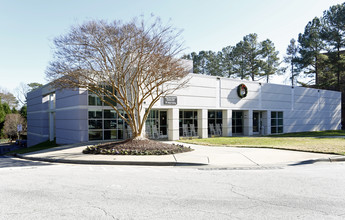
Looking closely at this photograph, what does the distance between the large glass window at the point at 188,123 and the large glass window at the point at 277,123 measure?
9.98 m

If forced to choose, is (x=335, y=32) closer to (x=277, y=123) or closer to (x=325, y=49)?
(x=325, y=49)

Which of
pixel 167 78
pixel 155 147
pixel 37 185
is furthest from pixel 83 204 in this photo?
pixel 167 78

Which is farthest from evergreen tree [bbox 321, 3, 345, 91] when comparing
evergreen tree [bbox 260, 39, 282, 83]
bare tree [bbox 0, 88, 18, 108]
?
bare tree [bbox 0, 88, 18, 108]

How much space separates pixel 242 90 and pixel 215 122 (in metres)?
4.29

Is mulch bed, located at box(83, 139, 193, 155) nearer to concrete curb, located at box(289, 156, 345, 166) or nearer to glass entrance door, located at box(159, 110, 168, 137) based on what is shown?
concrete curb, located at box(289, 156, 345, 166)

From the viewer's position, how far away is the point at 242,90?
1017 inches

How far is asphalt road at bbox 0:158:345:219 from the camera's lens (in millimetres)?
4707

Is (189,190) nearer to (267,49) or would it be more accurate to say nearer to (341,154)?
(341,154)

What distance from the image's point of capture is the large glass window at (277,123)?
96.6ft

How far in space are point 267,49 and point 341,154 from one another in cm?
3918

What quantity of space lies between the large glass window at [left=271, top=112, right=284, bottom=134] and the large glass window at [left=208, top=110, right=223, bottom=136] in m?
6.94

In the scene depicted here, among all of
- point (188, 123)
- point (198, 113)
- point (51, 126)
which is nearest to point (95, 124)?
point (188, 123)

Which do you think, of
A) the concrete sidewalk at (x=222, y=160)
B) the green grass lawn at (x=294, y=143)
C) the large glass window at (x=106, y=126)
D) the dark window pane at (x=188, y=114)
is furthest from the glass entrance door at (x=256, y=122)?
the concrete sidewalk at (x=222, y=160)

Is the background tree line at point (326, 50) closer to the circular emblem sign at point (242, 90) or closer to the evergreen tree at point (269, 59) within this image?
the evergreen tree at point (269, 59)
